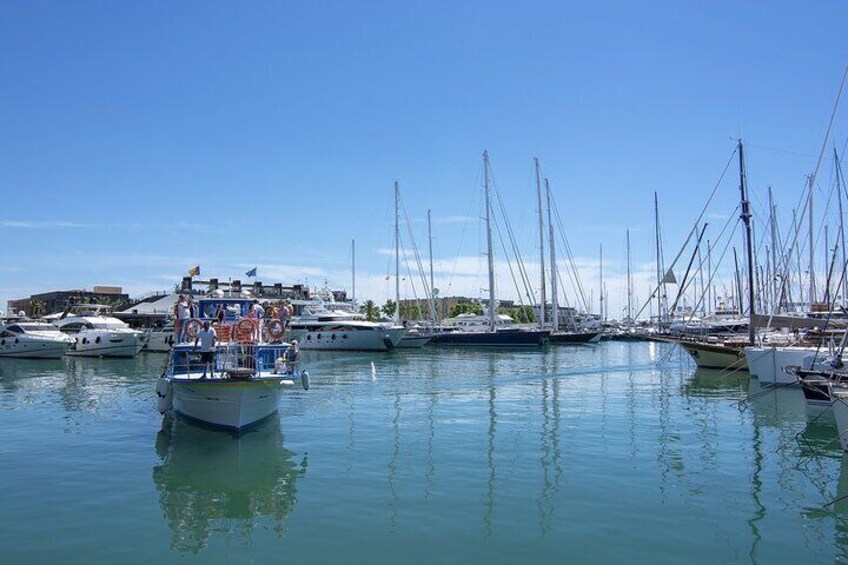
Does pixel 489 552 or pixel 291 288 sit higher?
pixel 291 288

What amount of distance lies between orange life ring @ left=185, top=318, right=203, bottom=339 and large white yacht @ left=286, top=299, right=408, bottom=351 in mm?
46614

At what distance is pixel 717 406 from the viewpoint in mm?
27828

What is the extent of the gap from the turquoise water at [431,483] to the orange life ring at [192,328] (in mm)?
3069

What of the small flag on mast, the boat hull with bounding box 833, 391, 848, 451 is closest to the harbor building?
the small flag on mast

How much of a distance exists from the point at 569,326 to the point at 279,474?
80839 millimetres

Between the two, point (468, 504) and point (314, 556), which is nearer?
point (314, 556)

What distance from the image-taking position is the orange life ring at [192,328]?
2431cm

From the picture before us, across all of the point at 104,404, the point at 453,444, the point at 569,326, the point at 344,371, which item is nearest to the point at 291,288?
the point at 569,326

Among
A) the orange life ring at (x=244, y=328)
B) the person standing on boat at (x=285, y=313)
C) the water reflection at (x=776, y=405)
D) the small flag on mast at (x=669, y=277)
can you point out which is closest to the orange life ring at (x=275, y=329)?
the person standing on boat at (x=285, y=313)

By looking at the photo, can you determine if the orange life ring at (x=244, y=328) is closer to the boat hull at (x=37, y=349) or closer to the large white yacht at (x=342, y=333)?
the boat hull at (x=37, y=349)

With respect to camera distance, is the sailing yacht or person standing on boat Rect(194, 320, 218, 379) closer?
person standing on boat Rect(194, 320, 218, 379)

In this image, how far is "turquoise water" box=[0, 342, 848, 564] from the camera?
11.4m

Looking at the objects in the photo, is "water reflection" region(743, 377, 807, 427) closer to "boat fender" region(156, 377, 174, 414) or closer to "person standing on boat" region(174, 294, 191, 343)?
"boat fender" region(156, 377, 174, 414)

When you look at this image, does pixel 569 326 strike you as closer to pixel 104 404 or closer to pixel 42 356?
pixel 42 356
